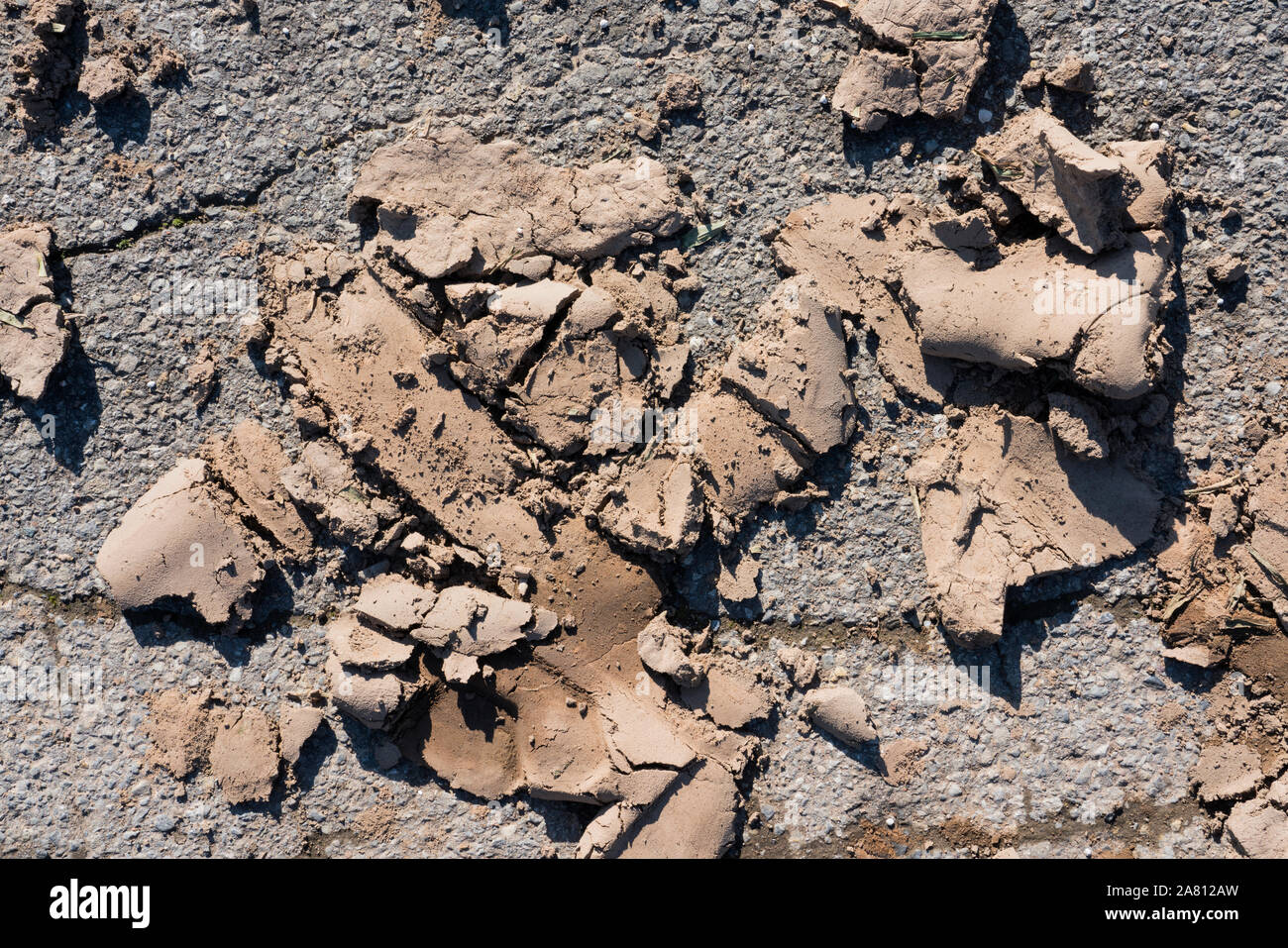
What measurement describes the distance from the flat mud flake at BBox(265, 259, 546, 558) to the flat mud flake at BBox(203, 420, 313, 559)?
0.29 metres

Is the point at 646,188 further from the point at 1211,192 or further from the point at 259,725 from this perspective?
the point at 259,725

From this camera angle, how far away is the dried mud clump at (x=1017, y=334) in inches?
91.3

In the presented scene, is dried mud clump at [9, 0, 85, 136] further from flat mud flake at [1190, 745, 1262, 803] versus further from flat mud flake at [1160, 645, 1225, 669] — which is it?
flat mud flake at [1190, 745, 1262, 803]

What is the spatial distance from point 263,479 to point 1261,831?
347cm

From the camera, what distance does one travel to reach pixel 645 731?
246 centimetres

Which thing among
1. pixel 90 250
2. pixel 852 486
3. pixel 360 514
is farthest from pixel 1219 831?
pixel 90 250

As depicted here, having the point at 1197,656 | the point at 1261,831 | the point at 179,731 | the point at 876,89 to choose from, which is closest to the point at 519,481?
the point at 179,731

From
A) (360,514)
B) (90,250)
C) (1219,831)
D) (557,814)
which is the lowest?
(557,814)

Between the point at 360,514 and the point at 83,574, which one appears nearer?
the point at 360,514

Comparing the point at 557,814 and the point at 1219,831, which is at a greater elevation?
the point at 1219,831

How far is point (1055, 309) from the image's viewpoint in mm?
2334

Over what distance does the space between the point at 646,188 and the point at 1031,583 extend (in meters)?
1.84

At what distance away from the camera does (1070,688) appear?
101 inches

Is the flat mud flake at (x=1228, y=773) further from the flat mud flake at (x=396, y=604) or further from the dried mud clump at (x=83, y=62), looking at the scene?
the dried mud clump at (x=83, y=62)
